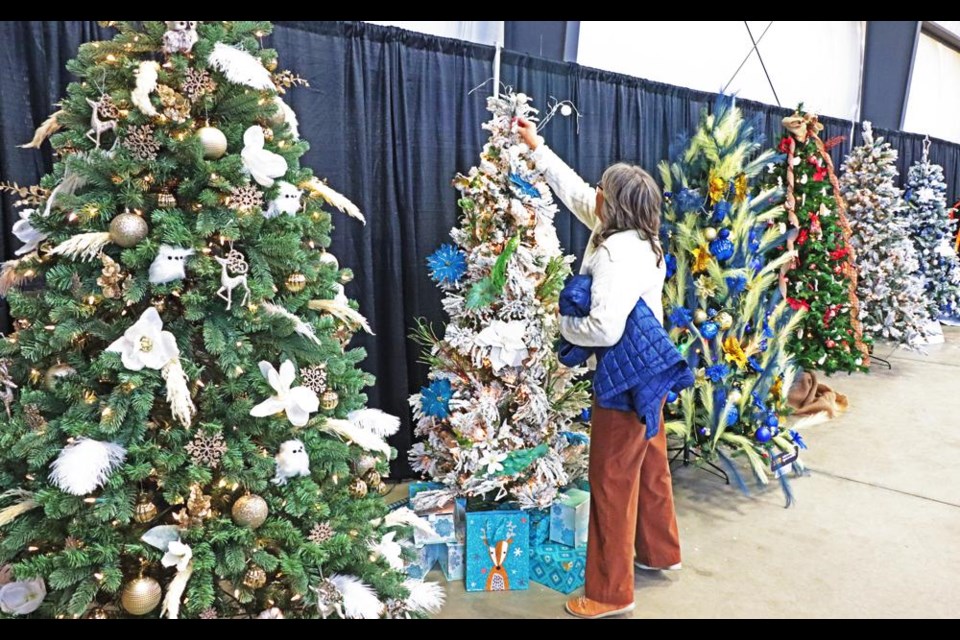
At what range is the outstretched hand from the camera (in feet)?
8.48

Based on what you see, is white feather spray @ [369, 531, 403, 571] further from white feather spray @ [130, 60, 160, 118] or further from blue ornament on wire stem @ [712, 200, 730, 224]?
blue ornament on wire stem @ [712, 200, 730, 224]

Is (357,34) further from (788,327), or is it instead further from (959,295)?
(959,295)

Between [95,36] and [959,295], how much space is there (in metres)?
8.92

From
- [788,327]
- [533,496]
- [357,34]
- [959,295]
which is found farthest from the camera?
[959,295]

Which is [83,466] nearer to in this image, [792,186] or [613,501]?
[613,501]

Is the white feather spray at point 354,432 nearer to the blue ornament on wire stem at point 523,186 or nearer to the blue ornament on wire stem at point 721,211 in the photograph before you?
the blue ornament on wire stem at point 523,186

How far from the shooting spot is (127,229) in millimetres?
1492

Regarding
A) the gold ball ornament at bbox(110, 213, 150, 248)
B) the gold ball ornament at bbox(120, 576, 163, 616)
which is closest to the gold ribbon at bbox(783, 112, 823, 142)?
the gold ball ornament at bbox(110, 213, 150, 248)

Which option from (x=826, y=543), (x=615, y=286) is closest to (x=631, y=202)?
(x=615, y=286)

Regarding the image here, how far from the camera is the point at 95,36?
2.61 metres

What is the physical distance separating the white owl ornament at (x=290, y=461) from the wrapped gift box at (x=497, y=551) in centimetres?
100

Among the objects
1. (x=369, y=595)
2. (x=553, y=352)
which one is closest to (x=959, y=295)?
(x=553, y=352)

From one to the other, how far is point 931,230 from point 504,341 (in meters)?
6.85

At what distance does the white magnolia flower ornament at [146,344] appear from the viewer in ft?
4.87
